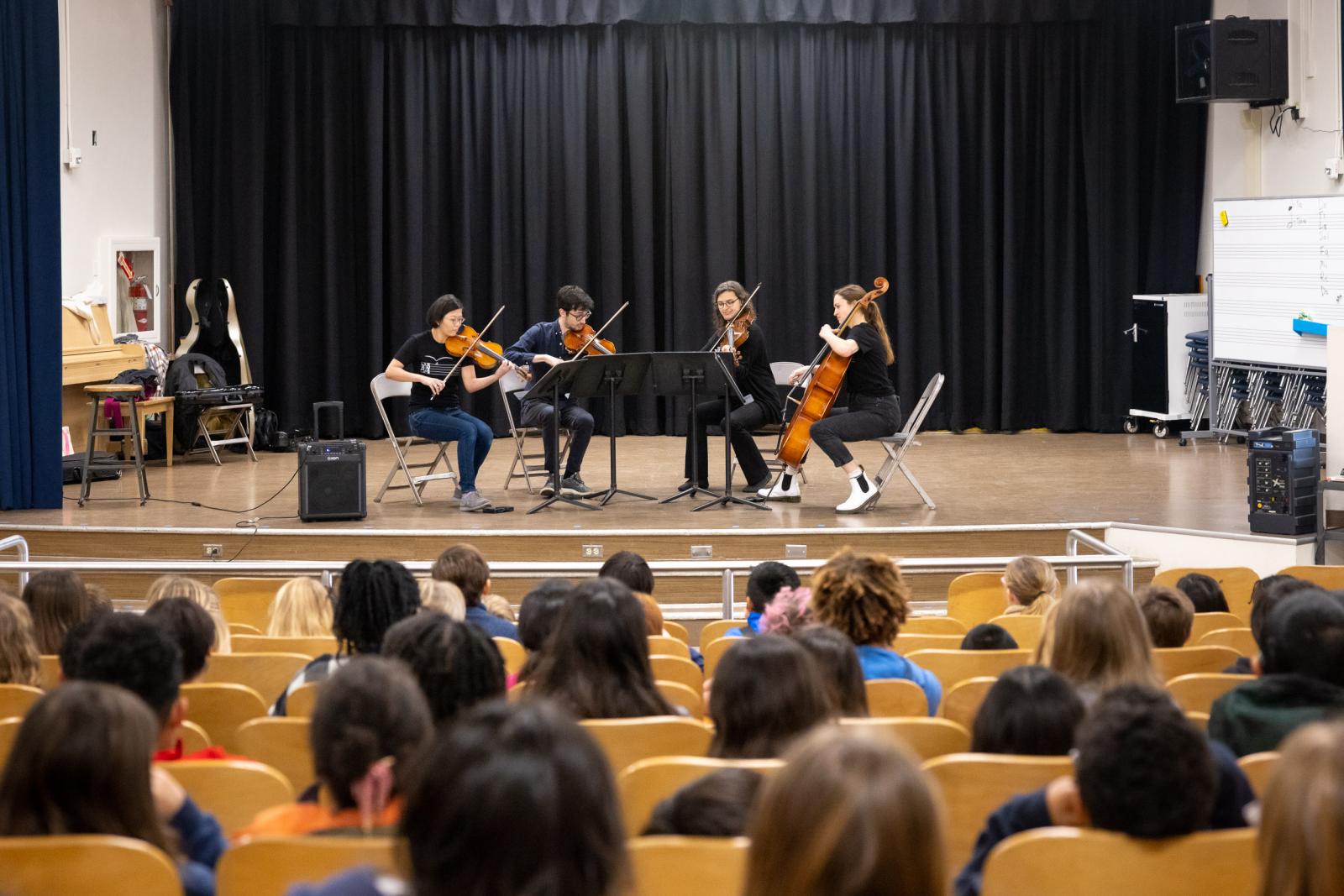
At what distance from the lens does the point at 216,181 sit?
1218cm

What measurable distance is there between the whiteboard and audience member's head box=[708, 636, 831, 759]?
871 cm

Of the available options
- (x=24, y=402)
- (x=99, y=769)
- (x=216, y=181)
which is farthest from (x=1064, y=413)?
(x=99, y=769)

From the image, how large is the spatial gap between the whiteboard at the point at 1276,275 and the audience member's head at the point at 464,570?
24.8 feet

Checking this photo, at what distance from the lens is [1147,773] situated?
6.88 ft

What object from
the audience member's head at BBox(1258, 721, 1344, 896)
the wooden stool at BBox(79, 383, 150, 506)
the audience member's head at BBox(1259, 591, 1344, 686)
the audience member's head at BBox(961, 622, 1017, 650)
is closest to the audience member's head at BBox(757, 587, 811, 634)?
the audience member's head at BBox(961, 622, 1017, 650)

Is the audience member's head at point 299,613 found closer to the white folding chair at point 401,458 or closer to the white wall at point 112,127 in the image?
the white folding chair at point 401,458

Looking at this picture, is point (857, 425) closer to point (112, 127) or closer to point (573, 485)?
point (573, 485)

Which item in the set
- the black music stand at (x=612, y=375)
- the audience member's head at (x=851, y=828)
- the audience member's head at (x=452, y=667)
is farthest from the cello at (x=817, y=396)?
the audience member's head at (x=851, y=828)

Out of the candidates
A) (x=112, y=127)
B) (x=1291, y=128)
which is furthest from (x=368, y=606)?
(x=1291, y=128)

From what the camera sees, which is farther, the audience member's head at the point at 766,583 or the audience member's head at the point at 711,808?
the audience member's head at the point at 766,583

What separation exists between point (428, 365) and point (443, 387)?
165mm

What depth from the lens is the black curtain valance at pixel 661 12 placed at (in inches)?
468

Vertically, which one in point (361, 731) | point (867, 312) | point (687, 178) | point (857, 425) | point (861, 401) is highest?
point (687, 178)

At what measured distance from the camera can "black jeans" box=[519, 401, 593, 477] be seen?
28.1ft
